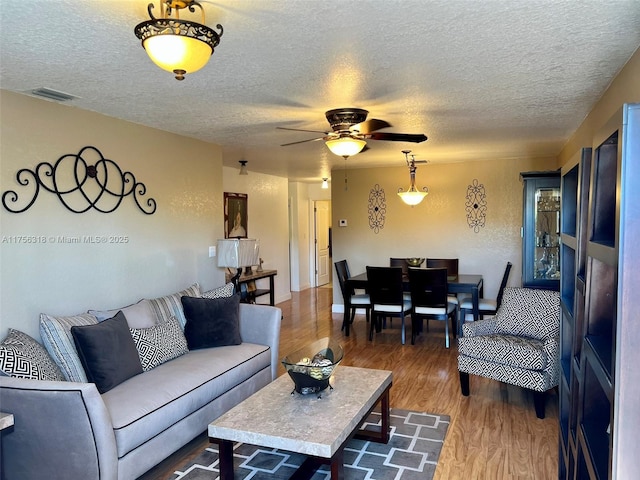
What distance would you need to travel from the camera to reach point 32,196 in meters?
3.03

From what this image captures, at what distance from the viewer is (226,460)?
246 centimetres

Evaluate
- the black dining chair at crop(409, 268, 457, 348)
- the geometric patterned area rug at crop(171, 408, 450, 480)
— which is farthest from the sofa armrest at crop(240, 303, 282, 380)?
the black dining chair at crop(409, 268, 457, 348)

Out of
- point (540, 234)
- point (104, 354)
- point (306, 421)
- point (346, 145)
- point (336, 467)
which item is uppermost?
point (346, 145)

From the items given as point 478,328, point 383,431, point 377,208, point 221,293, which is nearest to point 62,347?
point 221,293

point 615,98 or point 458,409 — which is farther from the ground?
point 615,98

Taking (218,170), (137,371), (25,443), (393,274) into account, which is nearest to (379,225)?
(393,274)

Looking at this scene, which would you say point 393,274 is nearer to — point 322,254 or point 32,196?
point 32,196

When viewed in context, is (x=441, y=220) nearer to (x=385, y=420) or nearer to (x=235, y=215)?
(x=235, y=215)

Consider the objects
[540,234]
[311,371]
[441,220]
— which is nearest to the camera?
[311,371]

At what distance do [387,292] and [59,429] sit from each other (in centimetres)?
392

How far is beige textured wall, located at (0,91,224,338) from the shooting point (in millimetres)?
2916

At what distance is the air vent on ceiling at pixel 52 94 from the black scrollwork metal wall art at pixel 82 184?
0.39m

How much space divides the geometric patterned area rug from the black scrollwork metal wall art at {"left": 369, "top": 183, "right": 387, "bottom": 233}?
416cm

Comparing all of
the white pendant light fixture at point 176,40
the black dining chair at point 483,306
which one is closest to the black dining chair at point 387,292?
the black dining chair at point 483,306
